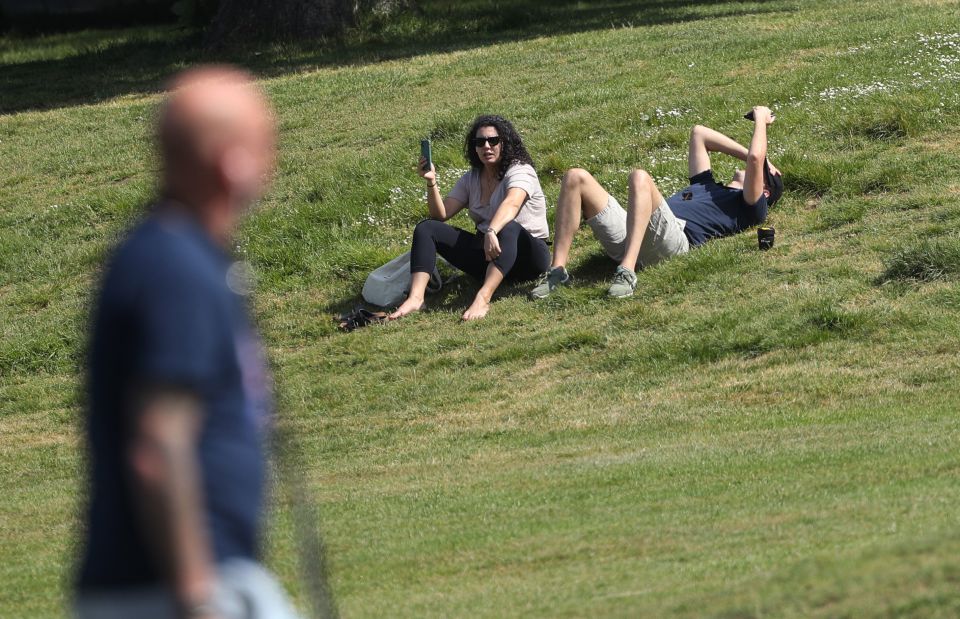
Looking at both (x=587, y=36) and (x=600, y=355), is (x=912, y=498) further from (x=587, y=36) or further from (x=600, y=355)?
(x=587, y=36)

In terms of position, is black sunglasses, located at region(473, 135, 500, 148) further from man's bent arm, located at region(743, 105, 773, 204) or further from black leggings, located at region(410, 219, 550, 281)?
man's bent arm, located at region(743, 105, 773, 204)

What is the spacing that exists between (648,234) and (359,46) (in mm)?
10365

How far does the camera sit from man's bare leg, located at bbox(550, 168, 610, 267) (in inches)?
392

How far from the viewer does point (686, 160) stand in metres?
12.3

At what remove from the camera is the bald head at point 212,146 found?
2578mm

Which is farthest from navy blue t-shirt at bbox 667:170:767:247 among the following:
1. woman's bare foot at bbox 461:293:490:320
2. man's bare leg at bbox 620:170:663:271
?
woman's bare foot at bbox 461:293:490:320

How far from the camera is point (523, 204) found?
10.3 meters

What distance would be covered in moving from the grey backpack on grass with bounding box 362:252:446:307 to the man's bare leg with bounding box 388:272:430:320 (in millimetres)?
239

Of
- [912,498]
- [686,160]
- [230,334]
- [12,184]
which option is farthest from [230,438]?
[12,184]

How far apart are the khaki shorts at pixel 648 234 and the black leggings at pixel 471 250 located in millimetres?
476

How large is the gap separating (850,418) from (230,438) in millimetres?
5339

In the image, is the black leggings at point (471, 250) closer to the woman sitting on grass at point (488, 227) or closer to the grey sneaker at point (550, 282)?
the woman sitting on grass at point (488, 227)

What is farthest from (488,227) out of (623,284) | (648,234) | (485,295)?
(648,234)

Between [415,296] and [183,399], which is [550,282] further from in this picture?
[183,399]
